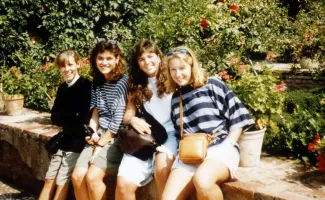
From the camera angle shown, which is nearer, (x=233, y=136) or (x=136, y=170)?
(x=233, y=136)

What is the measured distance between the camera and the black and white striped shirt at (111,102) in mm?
3207

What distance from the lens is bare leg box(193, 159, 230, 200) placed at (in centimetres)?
236

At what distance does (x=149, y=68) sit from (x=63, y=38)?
4570 millimetres

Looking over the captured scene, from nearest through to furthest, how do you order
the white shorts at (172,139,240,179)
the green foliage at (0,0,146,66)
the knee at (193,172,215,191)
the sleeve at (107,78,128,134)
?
the knee at (193,172,215,191) < the white shorts at (172,139,240,179) < the sleeve at (107,78,128,134) < the green foliage at (0,0,146,66)

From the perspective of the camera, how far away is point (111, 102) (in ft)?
10.8

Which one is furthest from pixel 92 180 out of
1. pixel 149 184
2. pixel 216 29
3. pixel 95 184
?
pixel 216 29

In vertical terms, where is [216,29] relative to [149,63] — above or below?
above

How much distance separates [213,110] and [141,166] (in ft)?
2.37

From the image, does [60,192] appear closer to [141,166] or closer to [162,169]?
[141,166]

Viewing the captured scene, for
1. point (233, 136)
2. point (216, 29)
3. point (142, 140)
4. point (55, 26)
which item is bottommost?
point (142, 140)

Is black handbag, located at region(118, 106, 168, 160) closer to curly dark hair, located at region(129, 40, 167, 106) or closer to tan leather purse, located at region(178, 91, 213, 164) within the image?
curly dark hair, located at region(129, 40, 167, 106)

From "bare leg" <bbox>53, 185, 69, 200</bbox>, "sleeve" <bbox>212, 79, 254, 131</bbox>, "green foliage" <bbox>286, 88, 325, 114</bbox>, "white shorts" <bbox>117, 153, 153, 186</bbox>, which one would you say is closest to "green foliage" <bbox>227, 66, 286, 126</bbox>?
"sleeve" <bbox>212, 79, 254, 131</bbox>

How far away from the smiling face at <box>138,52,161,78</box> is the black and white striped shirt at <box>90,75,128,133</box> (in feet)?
0.93

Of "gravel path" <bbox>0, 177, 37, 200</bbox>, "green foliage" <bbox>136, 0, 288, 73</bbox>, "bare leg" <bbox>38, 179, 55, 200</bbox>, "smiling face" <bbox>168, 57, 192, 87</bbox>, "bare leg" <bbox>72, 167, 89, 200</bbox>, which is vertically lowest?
"gravel path" <bbox>0, 177, 37, 200</bbox>
